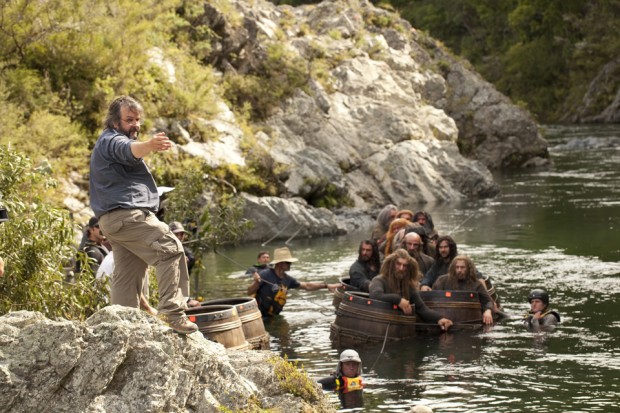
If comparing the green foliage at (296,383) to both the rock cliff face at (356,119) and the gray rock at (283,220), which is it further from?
the rock cliff face at (356,119)

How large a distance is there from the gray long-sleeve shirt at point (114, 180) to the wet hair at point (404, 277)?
6.72 metres

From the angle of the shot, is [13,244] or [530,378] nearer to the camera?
[13,244]

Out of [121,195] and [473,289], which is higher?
[121,195]

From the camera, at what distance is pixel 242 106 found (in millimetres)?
35531

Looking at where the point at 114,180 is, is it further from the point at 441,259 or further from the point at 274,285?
the point at 441,259

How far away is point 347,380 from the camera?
11.7 meters

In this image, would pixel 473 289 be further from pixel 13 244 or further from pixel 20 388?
pixel 20 388

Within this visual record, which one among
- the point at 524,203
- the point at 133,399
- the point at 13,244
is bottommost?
the point at 524,203

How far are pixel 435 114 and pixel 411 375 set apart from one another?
1131 inches

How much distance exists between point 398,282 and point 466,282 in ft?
4.65

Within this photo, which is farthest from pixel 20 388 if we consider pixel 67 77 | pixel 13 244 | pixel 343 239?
pixel 67 77

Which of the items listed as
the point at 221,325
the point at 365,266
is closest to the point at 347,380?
the point at 221,325

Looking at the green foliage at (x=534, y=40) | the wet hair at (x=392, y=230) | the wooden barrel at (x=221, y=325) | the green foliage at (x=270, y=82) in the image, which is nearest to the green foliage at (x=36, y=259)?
the wooden barrel at (x=221, y=325)

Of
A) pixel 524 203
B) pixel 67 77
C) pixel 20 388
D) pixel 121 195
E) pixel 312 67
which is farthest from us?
pixel 312 67
